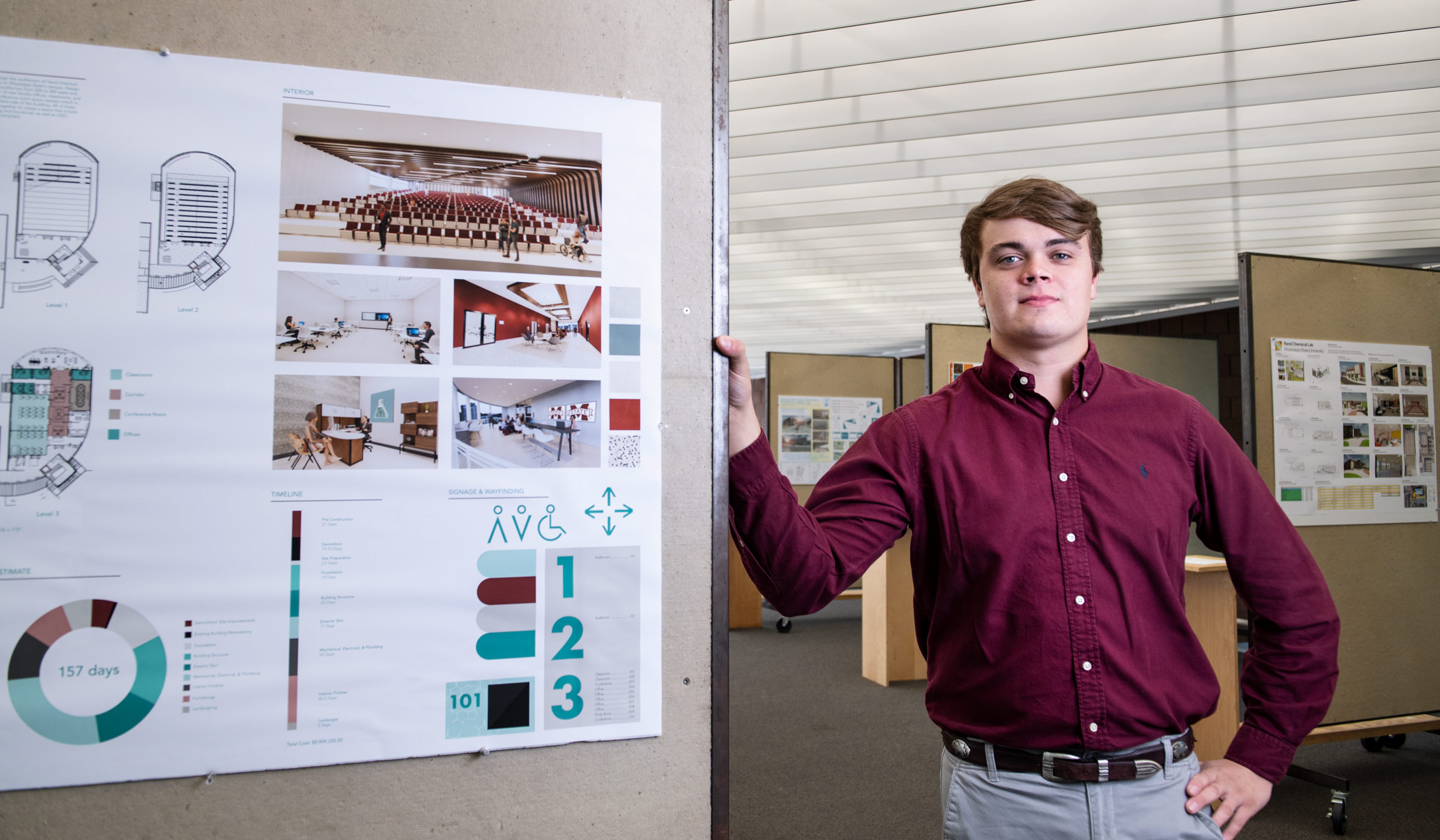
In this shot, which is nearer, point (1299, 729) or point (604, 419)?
point (604, 419)

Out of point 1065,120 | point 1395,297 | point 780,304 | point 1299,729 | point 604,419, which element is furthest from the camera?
point 780,304

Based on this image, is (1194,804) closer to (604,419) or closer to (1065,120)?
(604,419)

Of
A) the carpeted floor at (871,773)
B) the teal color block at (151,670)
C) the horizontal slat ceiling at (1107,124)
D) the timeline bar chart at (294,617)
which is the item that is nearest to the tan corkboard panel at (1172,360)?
the horizontal slat ceiling at (1107,124)

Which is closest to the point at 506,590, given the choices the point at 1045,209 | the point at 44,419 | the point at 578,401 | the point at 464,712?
the point at 464,712

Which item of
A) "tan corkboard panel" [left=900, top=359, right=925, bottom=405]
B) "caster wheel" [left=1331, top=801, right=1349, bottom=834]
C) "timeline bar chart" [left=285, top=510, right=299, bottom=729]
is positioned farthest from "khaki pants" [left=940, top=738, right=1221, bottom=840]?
"tan corkboard panel" [left=900, top=359, right=925, bottom=405]

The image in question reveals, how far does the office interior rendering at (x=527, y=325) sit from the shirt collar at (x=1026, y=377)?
0.67 meters

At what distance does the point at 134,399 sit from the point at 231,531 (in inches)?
8.3

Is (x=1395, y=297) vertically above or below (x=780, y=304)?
below

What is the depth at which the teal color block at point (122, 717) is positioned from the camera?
957mm

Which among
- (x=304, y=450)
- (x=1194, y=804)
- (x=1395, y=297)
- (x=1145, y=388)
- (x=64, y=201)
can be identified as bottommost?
(x=1194, y=804)

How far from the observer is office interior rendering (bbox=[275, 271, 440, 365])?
1026 mm

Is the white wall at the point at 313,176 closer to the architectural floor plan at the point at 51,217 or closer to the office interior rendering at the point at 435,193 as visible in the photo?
the office interior rendering at the point at 435,193

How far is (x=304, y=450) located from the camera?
1016mm

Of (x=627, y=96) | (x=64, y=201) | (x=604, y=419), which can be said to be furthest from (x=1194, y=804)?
(x=64, y=201)
